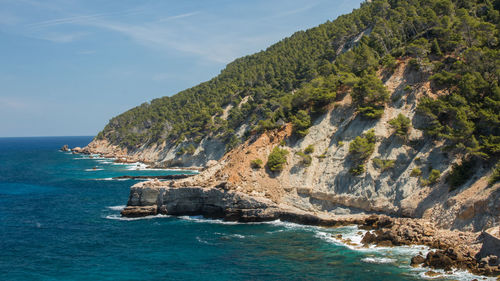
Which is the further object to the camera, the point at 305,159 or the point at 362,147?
the point at 305,159

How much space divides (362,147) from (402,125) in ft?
19.9

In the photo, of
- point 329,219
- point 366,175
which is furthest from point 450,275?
point 366,175

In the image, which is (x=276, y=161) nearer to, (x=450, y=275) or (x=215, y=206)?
(x=215, y=206)

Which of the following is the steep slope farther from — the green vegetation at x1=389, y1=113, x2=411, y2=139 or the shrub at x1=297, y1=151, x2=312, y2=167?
the green vegetation at x1=389, y1=113, x2=411, y2=139

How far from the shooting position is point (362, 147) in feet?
159

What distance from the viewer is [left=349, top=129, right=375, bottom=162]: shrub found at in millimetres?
48344

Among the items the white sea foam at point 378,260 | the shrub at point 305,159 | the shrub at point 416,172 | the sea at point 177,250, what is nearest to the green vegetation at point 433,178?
the shrub at point 416,172

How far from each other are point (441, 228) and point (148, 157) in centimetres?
10987

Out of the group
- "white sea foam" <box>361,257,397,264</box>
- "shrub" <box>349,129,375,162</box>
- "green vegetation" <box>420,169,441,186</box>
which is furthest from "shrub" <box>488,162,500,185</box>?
"shrub" <box>349,129,375,162</box>

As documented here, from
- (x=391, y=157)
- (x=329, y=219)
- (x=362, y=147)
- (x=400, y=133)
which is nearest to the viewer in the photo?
(x=329, y=219)

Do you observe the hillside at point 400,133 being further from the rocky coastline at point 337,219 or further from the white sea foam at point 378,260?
the white sea foam at point 378,260

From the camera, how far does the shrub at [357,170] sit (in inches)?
1882

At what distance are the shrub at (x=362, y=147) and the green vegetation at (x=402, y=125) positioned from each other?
3.33 metres

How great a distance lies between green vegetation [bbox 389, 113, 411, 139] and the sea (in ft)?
46.6
